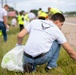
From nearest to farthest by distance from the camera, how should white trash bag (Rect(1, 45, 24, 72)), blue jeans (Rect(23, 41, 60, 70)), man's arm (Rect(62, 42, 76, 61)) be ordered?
man's arm (Rect(62, 42, 76, 61)), blue jeans (Rect(23, 41, 60, 70)), white trash bag (Rect(1, 45, 24, 72))

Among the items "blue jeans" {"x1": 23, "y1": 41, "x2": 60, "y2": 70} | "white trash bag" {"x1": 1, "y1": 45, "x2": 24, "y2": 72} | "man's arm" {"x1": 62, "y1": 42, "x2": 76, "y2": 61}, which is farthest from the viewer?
"white trash bag" {"x1": 1, "y1": 45, "x2": 24, "y2": 72}

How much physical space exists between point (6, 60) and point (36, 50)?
30.0 inches

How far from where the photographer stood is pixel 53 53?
6508 mm

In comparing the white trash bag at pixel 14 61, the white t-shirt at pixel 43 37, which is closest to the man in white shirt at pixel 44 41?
the white t-shirt at pixel 43 37

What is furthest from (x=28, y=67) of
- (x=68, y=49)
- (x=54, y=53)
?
(x=68, y=49)

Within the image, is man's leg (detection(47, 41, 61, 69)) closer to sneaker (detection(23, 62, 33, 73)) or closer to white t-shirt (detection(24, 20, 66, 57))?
white t-shirt (detection(24, 20, 66, 57))

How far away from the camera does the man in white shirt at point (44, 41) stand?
6266 mm

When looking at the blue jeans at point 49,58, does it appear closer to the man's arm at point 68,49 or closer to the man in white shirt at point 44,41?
the man in white shirt at point 44,41

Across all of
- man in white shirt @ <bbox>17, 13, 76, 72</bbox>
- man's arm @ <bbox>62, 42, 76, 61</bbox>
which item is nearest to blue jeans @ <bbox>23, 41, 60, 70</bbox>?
man in white shirt @ <bbox>17, 13, 76, 72</bbox>

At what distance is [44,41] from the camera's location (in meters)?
6.30

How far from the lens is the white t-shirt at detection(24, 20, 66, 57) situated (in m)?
6.27

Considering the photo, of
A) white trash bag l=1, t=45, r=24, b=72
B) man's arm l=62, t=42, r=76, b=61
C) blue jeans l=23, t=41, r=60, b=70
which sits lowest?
white trash bag l=1, t=45, r=24, b=72

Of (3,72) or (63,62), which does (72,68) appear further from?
(3,72)

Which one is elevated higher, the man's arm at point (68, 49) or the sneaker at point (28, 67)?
the man's arm at point (68, 49)
